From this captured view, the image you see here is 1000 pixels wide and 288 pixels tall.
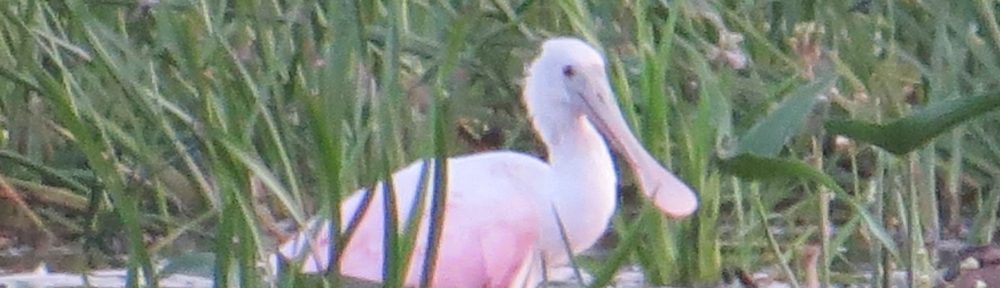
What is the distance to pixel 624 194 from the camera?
14.5ft

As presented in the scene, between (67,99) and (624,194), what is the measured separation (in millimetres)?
2386

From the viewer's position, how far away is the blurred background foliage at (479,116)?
7.12 feet

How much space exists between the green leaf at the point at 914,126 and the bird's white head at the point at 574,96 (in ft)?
4.62

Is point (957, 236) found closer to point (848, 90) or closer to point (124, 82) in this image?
point (848, 90)

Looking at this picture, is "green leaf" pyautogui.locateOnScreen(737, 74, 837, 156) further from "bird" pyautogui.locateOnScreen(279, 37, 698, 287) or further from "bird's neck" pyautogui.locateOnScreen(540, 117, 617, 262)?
"bird's neck" pyautogui.locateOnScreen(540, 117, 617, 262)

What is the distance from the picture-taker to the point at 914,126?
191 centimetres

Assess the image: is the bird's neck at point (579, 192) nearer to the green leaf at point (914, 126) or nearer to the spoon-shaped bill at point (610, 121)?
the spoon-shaped bill at point (610, 121)

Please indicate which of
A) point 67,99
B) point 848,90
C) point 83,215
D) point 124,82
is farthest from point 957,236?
point 67,99

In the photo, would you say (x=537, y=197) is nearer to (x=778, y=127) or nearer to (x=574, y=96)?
(x=574, y=96)

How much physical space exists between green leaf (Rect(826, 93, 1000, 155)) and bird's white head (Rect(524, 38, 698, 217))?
55.4 inches

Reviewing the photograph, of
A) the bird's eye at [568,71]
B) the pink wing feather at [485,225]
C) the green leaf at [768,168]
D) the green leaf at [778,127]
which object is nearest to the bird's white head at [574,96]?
the bird's eye at [568,71]

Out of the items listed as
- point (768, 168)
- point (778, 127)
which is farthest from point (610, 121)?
point (768, 168)

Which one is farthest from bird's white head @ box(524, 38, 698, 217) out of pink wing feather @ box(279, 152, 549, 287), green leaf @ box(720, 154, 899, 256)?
green leaf @ box(720, 154, 899, 256)

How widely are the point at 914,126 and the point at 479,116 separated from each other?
6.95 ft
